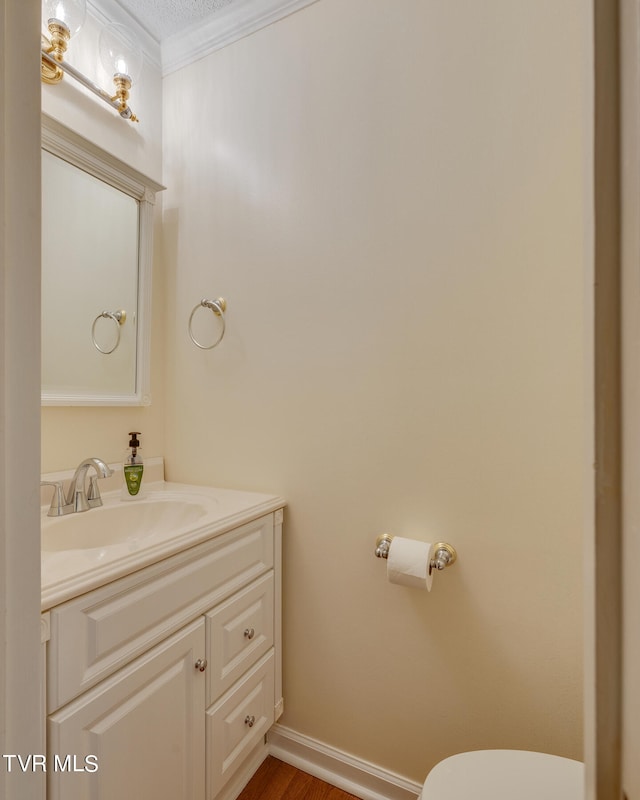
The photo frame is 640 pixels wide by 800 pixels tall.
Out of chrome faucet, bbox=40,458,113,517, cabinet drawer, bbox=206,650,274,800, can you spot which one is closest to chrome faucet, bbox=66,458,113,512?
chrome faucet, bbox=40,458,113,517

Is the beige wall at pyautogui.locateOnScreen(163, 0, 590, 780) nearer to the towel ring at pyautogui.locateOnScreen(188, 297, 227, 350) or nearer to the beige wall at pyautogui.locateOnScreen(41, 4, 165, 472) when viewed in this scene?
the towel ring at pyautogui.locateOnScreen(188, 297, 227, 350)

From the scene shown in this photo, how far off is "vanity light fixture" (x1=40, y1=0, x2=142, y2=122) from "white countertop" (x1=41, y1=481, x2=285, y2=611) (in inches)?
49.4

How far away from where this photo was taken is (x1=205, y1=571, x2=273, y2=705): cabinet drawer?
102 centimetres

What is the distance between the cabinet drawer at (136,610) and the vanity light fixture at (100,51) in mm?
1373

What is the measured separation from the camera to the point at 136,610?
828mm

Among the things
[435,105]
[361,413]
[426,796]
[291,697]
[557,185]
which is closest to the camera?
[426,796]

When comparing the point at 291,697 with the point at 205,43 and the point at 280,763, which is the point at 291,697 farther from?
the point at 205,43

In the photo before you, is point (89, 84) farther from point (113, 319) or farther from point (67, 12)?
point (113, 319)

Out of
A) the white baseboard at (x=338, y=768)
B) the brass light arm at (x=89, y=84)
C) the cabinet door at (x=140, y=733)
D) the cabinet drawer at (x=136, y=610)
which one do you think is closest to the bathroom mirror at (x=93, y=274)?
the brass light arm at (x=89, y=84)

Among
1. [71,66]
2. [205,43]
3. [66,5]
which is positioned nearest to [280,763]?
[71,66]

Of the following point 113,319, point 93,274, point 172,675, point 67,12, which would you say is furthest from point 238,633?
point 67,12

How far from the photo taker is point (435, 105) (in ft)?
3.67

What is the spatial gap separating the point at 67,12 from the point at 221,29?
497 mm

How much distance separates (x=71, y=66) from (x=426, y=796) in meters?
2.02
